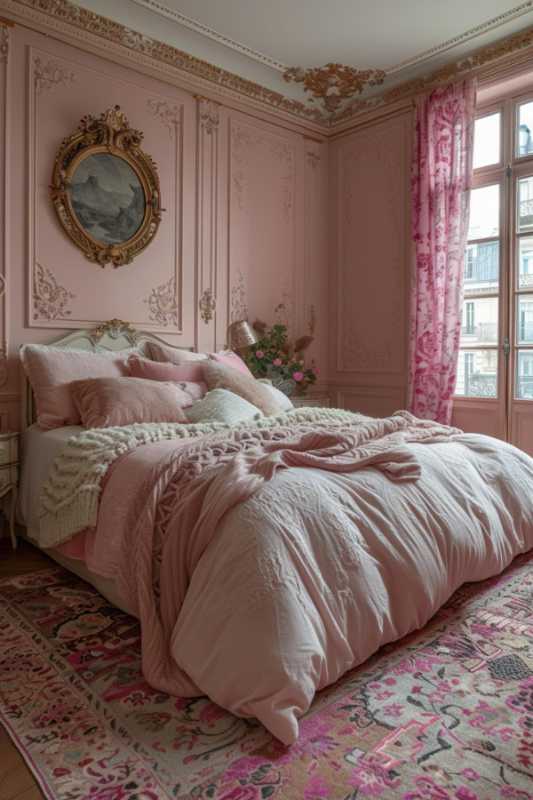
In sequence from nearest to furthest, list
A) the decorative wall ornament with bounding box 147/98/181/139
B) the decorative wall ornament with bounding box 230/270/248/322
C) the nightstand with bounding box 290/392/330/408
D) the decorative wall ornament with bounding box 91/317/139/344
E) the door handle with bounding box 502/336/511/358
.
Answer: the decorative wall ornament with bounding box 91/317/139/344 → the decorative wall ornament with bounding box 147/98/181/139 → the door handle with bounding box 502/336/511/358 → the decorative wall ornament with bounding box 230/270/248/322 → the nightstand with bounding box 290/392/330/408

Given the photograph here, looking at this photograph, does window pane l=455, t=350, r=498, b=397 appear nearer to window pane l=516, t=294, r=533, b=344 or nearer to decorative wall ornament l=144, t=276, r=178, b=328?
window pane l=516, t=294, r=533, b=344

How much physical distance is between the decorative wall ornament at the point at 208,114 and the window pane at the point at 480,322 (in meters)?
2.25

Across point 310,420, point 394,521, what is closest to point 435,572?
point 394,521

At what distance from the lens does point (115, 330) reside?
3693 mm

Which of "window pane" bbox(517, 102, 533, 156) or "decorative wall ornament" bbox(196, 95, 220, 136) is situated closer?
"window pane" bbox(517, 102, 533, 156)

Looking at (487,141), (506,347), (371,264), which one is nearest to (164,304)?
(371,264)

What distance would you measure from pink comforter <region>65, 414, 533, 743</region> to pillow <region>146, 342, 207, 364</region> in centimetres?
149

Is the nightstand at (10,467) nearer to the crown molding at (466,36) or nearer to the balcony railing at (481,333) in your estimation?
the balcony railing at (481,333)

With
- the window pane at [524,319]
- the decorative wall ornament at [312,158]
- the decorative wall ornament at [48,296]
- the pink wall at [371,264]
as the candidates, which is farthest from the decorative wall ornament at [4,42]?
the window pane at [524,319]

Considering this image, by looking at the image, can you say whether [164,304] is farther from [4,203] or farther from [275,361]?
[4,203]

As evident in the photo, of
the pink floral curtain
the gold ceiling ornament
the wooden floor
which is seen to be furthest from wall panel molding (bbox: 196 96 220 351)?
the wooden floor

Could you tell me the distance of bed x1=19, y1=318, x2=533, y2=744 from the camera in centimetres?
149

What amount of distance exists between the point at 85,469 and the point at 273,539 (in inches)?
37.4

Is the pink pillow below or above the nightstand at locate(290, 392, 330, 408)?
above
